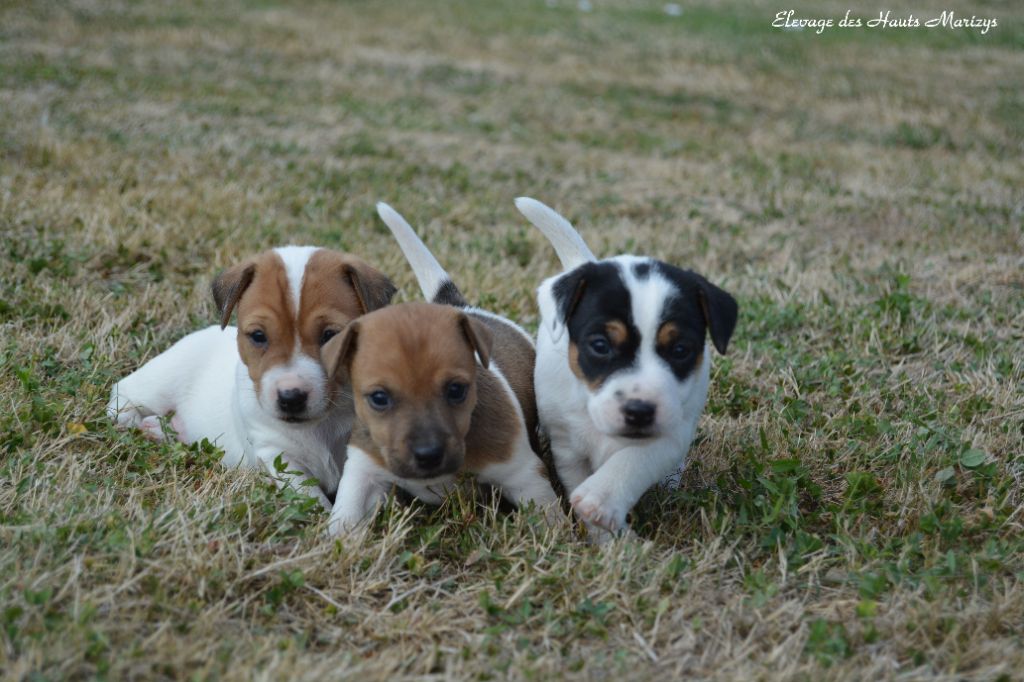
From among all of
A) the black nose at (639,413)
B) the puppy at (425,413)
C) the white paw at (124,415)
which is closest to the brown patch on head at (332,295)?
the puppy at (425,413)

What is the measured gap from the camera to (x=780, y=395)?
5.58 meters

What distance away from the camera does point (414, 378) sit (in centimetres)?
398

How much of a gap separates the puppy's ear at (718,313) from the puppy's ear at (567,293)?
0.47m

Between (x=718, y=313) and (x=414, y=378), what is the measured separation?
4.09 ft

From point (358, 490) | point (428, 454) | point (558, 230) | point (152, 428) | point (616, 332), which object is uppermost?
point (558, 230)

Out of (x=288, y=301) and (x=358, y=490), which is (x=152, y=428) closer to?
(x=288, y=301)

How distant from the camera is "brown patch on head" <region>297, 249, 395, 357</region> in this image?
443 cm

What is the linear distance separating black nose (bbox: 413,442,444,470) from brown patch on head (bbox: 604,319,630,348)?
78 cm

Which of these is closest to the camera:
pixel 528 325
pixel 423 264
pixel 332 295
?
pixel 332 295

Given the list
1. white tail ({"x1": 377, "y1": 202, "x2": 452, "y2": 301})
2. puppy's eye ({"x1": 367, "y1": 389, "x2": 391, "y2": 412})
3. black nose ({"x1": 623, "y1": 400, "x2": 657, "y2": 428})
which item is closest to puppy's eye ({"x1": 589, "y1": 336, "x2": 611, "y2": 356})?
black nose ({"x1": 623, "y1": 400, "x2": 657, "y2": 428})

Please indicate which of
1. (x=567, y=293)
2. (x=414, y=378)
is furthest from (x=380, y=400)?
(x=567, y=293)

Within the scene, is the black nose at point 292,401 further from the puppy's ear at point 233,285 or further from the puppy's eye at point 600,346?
the puppy's eye at point 600,346

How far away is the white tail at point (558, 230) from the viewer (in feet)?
16.3

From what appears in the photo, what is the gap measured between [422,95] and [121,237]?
7.45m
